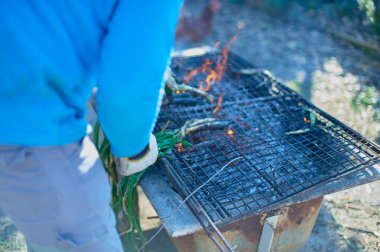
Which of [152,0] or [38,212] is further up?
[152,0]

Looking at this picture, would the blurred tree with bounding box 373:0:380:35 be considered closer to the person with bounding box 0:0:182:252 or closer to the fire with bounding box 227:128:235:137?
the fire with bounding box 227:128:235:137

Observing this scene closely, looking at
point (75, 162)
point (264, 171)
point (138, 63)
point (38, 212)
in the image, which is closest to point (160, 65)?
point (138, 63)

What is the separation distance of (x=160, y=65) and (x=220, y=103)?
1.86m

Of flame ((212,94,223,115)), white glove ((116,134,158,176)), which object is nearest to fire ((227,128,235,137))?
flame ((212,94,223,115))

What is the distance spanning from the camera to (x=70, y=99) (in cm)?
120

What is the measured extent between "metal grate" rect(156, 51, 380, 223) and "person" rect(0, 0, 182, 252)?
29.9 inches

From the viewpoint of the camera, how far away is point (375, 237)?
9.77ft

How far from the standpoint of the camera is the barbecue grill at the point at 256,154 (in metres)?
2.08

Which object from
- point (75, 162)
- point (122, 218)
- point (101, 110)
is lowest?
point (122, 218)

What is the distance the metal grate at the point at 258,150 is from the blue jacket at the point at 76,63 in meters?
0.90

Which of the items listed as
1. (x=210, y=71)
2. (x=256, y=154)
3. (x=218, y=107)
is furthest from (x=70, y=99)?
(x=210, y=71)

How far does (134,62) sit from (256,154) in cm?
148

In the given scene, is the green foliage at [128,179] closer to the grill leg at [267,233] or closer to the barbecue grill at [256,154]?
the barbecue grill at [256,154]

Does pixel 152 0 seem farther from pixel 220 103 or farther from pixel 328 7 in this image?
pixel 328 7
